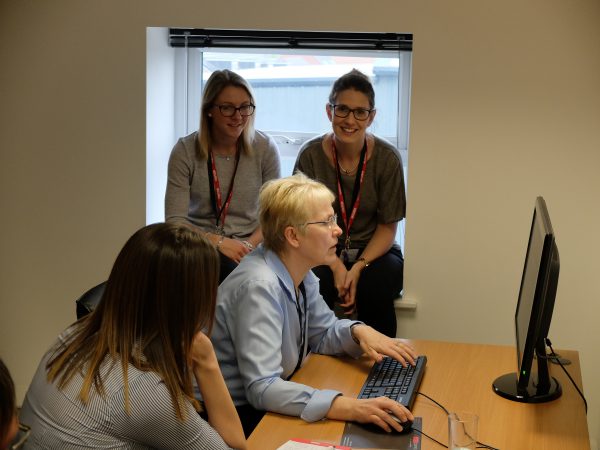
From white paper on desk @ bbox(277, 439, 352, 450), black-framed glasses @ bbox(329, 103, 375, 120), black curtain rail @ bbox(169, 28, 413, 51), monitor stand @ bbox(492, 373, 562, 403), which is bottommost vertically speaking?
white paper on desk @ bbox(277, 439, 352, 450)

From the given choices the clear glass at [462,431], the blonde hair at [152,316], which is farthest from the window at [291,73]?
the clear glass at [462,431]

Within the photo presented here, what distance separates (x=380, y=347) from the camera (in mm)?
2475

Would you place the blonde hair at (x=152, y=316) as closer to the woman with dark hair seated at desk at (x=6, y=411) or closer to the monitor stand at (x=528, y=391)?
the woman with dark hair seated at desk at (x=6, y=411)

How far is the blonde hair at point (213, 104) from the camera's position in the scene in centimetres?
382

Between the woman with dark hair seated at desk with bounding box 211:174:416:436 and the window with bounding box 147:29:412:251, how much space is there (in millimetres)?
1739

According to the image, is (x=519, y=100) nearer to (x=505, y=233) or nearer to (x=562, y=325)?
(x=505, y=233)

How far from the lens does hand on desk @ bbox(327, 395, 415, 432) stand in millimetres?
1984

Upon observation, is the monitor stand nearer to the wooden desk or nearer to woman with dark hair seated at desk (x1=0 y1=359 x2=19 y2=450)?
the wooden desk

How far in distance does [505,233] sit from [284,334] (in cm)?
171

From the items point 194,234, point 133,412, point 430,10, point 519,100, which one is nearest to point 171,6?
point 430,10

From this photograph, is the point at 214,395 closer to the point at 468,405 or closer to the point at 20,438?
the point at 468,405

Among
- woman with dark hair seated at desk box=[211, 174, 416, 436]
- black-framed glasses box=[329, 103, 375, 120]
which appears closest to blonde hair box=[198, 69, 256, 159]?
black-framed glasses box=[329, 103, 375, 120]

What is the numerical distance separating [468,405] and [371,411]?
12.8 inches

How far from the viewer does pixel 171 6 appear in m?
3.90
